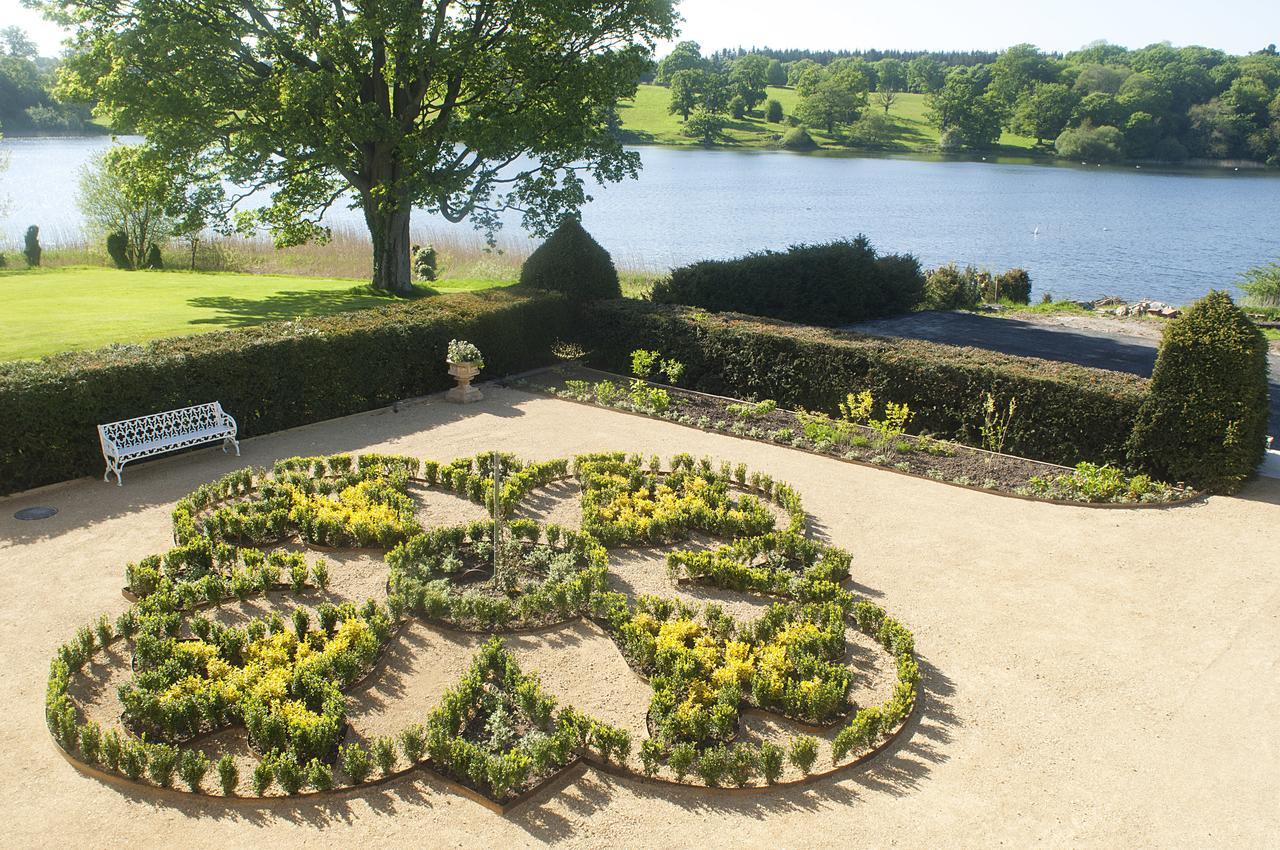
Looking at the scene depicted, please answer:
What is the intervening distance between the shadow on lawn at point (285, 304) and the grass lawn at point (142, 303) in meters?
0.02

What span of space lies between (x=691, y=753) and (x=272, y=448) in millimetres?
8579

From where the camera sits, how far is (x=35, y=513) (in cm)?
1012

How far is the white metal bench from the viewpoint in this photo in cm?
1102

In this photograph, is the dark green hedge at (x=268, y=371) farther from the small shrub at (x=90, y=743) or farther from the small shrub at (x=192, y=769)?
the small shrub at (x=192, y=769)

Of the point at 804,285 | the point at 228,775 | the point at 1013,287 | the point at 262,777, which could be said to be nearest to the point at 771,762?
the point at 262,777

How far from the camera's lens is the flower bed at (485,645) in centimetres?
583

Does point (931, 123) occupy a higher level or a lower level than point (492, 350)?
higher

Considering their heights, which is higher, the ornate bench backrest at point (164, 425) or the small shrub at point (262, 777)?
the ornate bench backrest at point (164, 425)

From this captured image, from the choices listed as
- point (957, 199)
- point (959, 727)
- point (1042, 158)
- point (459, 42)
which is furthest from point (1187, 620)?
point (1042, 158)

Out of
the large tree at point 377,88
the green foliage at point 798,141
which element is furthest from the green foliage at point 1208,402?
the green foliage at point 798,141

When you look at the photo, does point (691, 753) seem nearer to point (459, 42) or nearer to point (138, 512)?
point (138, 512)

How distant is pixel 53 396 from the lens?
10.8 m

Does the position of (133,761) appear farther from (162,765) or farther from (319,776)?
(319,776)

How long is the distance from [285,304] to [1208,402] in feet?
58.4
